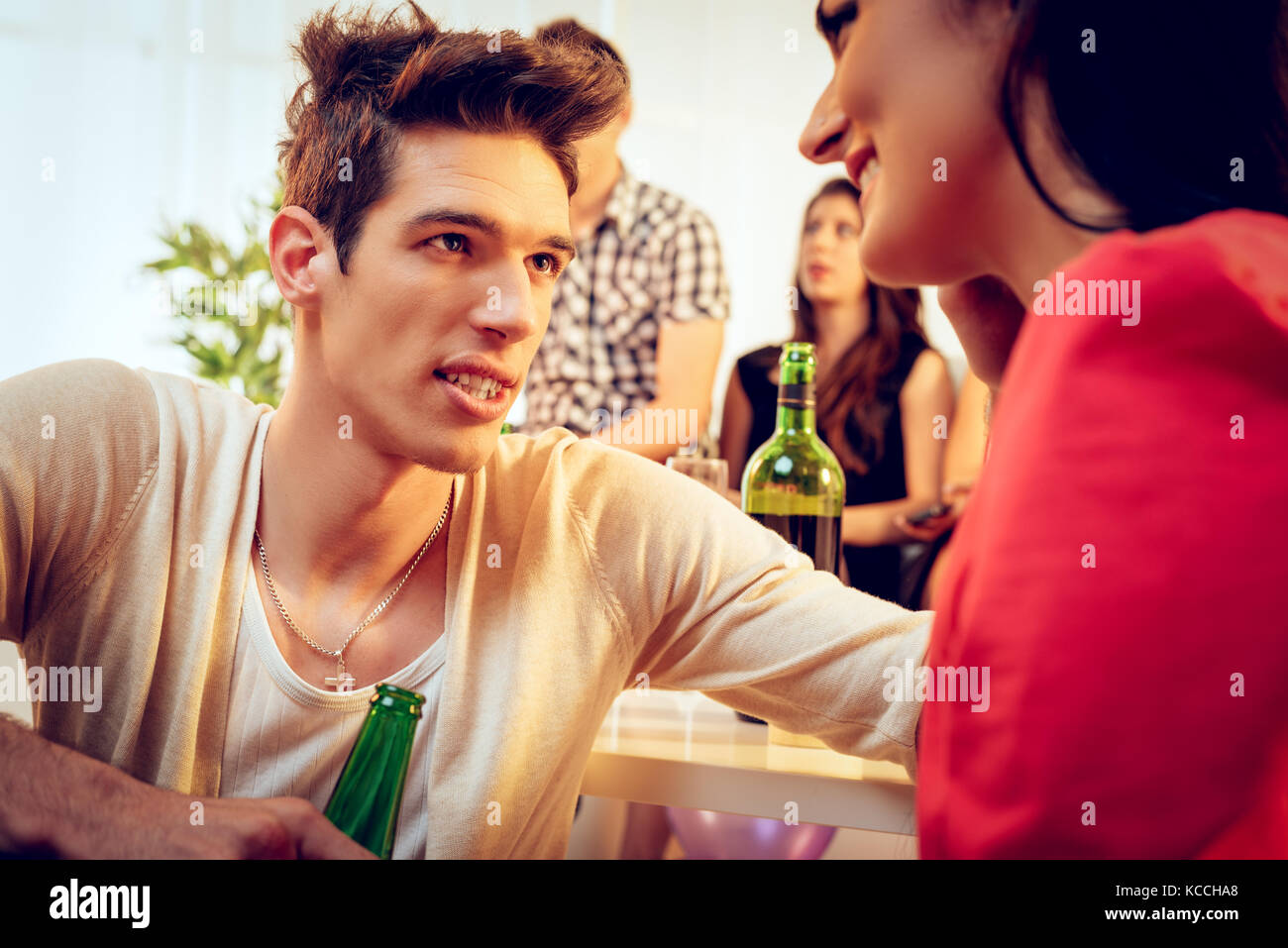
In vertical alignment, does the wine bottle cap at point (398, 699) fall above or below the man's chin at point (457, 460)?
below

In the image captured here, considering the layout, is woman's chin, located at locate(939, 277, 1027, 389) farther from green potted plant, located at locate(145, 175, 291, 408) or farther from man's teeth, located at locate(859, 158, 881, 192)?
green potted plant, located at locate(145, 175, 291, 408)

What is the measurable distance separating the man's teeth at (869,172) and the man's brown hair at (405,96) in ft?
1.56

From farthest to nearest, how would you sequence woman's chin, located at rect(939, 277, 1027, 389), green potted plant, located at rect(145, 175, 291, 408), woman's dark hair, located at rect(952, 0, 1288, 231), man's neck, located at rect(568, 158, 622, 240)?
green potted plant, located at rect(145, 175, 291, 408) < man's neck, located at rect(568, 158, 622, 240) < woman's chin, located at rect(939, 277, 1027, 389) < woman's dark hair, located at rect(952, 0, 1288, 231)

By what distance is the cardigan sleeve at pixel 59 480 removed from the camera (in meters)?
0.91

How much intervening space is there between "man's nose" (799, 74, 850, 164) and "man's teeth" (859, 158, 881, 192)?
0.8 inches

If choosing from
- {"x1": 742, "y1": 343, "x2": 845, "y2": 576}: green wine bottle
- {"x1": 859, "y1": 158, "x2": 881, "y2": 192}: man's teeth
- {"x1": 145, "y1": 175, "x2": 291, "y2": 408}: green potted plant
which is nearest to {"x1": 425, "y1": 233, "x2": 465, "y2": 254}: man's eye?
{"x1": 742, "y1": 343, "x2": 845, "y2": 576}: green wine bottle

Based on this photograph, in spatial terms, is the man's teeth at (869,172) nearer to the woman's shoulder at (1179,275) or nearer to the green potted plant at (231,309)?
the woman's shoulder at (1179,275)

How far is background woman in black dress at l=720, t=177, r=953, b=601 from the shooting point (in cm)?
226

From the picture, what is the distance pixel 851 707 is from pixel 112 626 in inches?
25.7

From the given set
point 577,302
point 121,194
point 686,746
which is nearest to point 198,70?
point 121,194

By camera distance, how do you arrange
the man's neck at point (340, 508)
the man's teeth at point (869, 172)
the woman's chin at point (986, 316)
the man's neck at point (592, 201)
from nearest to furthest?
the man's teeth at point (869, 172), the woman's chin at point (986, 316), the man's neck at point (340, 508), the man's neck at point (592, 201)

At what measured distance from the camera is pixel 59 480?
3.03 feet

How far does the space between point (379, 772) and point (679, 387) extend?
1.44 m

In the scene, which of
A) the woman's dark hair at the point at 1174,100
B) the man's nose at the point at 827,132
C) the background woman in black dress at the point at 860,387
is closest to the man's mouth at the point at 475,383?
the man's nose at the point at 827,132
